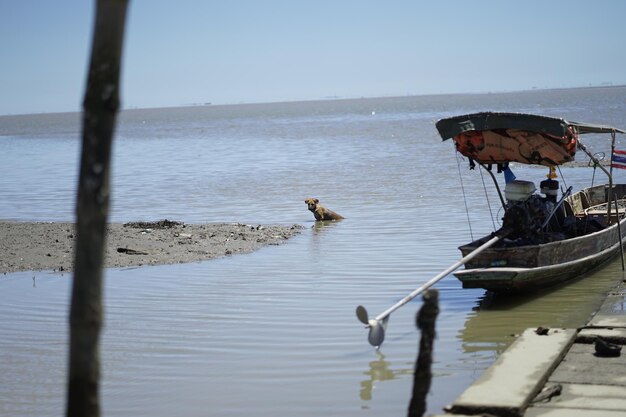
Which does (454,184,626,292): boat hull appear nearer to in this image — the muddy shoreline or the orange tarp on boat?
the orange tarp on boat

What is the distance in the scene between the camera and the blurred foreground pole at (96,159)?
3.47 meters

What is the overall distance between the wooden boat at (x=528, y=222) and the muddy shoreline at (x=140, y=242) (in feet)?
16.1

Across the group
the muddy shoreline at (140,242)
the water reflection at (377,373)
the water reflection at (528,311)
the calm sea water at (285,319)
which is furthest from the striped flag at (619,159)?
the water reflection at (377,373)

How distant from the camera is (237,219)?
2086 centimetres

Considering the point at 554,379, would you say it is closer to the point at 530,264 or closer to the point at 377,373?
the point at 377,373

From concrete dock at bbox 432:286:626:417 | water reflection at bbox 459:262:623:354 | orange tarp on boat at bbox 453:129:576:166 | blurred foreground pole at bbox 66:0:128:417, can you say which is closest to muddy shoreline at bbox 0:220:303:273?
orange tarp on boat at bbox 453:129:576:166

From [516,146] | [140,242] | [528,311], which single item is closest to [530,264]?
[528,311]

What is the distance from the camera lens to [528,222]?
12414mm

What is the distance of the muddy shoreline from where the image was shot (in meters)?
15.1

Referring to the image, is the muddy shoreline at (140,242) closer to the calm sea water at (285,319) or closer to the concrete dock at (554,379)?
the calm sea water at (285,319)

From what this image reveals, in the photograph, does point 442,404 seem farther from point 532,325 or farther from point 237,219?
point 237,219

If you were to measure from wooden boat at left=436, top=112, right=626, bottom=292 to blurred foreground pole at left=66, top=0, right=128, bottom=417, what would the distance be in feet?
26.7

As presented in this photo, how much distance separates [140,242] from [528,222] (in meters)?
6.99

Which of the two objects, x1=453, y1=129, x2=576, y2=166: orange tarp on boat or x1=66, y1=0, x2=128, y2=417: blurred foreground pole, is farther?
x1=453, y1=129, x2=576, y2=166: orange tarp on boat
